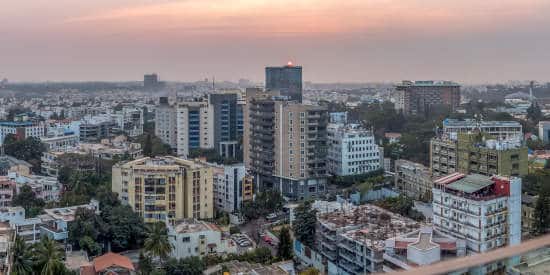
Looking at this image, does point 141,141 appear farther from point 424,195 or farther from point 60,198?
point 424,195

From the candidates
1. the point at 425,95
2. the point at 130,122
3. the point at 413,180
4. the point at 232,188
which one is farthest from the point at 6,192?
the point at 425,95

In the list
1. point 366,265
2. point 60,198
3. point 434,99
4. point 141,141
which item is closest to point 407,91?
point 434,99

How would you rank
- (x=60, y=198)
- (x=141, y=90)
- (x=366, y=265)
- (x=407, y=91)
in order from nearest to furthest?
1. (x=366, y=265)
2. (x=60, y=198)
3. (x=407, y=91)
4. (x=141, y=90)

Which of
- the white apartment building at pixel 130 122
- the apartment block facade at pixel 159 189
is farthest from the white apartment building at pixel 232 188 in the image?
the white apartment building at pixel 130 122

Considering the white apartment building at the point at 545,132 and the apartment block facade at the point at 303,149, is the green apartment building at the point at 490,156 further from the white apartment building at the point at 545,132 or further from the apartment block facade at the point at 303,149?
the white apartment building at the point at 545,132

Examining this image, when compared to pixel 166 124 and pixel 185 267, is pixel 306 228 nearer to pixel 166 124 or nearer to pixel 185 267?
pixel 185 267
